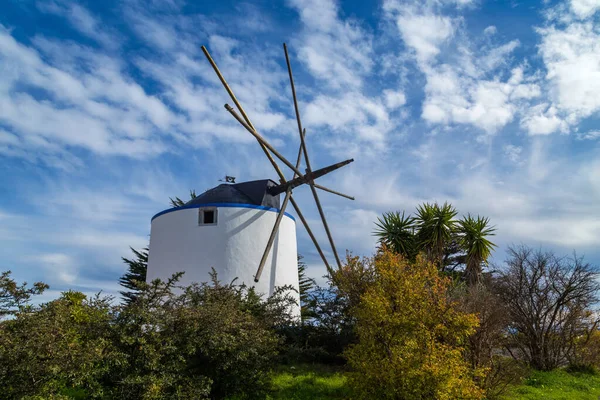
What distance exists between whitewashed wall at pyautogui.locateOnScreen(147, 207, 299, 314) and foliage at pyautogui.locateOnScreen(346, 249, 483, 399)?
6167mm

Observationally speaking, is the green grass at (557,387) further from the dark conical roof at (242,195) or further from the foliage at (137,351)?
the dark conical roof at (242,195)

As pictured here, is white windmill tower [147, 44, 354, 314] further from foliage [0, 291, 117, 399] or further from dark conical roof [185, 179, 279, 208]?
foliage [0, 291, 117, 399]

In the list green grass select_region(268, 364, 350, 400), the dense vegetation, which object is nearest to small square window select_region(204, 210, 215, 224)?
the dense vegetation

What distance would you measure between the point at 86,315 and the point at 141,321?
6.97ft

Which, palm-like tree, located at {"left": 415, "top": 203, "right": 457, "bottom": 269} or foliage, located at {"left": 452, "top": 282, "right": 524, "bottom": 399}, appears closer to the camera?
foliage, located at {"left": 452, "top": 282, "right": 524, "bottom": 399}

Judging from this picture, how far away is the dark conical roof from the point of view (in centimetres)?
1591

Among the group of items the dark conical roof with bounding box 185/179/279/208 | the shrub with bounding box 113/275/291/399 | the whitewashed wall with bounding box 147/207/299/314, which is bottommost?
the shrub with bounding box 113/275/291/399

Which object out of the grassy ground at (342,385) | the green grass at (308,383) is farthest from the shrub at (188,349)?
the grassy ground at (342,385)

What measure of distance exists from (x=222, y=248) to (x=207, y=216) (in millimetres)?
1265

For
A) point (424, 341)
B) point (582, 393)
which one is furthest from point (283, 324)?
point (582, 393)

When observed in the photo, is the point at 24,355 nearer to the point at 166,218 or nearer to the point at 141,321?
the point at 141,321

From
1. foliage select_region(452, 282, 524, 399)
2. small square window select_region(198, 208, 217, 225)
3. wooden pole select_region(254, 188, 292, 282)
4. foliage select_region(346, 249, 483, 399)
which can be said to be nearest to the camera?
foliage select_region(346, 249, 483, 399)

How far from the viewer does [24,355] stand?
22.5 ft

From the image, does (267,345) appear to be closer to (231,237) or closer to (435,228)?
(231,237)
